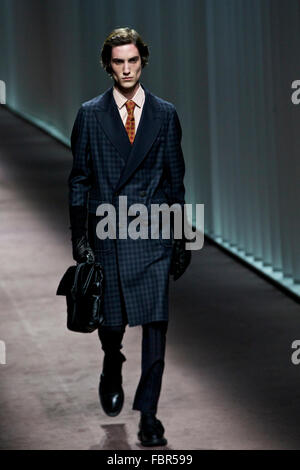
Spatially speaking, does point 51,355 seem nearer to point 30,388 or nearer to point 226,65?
point 30,388

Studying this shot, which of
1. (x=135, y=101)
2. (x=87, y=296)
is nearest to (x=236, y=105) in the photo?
(x=135, y=101)

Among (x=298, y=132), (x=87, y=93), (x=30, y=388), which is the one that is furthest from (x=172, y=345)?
(x=87, y=93)

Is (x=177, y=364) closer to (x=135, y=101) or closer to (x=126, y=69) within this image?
(x=135, y=101)

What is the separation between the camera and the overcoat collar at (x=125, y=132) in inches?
201

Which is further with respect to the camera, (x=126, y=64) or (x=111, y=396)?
(x=111, y=396)

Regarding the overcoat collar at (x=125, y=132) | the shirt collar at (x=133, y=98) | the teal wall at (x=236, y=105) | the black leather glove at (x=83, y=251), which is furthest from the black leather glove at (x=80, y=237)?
the teal wall at (x=236, y=105)

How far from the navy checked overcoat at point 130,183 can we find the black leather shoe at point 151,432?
1.40 feet

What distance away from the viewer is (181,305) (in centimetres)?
792

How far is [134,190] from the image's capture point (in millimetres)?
5133

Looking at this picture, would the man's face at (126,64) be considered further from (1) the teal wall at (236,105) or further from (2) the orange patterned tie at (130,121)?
(1) the teal wall at (236,105)

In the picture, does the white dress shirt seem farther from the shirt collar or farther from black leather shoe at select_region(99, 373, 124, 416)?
black leather shoe at select_region(99, 373, 124, 416)

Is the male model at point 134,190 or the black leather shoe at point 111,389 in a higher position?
the male model at point 134,190

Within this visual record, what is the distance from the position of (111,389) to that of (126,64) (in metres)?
1.51

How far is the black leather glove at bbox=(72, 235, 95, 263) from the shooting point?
17.0 feet
